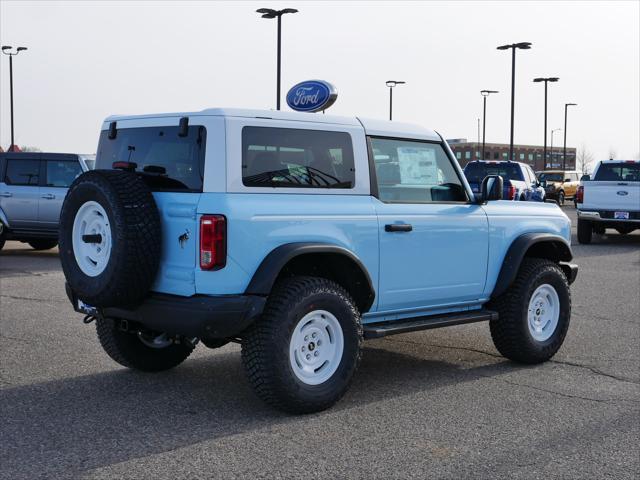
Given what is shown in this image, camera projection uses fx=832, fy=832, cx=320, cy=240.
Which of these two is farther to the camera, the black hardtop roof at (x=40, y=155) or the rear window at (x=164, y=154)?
the black hardtop roof at (x=40, y=155)

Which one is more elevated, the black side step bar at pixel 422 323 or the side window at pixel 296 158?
the side window at pixel 296 158

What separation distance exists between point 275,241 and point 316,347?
2.66ft

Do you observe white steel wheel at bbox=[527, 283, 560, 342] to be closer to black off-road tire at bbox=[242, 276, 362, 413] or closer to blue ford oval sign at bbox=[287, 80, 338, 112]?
black off-road tire at bbox=[242, 276, 362, 413]

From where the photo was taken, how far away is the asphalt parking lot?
4.41 meters

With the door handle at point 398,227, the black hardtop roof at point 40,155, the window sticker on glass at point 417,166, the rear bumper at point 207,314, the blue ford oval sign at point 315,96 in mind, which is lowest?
the rear bumper at point 207,314

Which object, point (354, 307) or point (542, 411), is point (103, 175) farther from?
point (542, 411)

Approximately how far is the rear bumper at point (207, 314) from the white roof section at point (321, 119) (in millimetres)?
1169

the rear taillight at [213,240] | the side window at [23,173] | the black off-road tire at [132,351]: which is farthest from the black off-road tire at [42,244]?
the rear taillight at [213,240]

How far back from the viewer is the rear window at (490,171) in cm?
2117

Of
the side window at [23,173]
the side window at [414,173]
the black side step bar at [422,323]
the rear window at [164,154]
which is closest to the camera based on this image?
the rear window at [164,154]

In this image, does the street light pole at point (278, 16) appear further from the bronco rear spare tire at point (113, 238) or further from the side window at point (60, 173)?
the bronco rear spare tire at point (113, 238)

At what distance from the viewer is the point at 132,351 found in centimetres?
636

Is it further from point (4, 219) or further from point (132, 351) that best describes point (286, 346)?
point (4, 219)

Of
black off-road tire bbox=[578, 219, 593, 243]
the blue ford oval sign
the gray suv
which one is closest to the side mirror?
the blue ford oval sign
